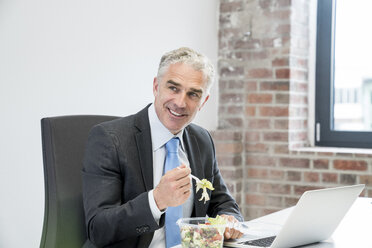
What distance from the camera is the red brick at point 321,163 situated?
333 centimetres

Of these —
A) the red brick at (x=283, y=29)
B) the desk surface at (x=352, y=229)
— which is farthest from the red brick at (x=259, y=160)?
the desk surface at (x=352, y=229)

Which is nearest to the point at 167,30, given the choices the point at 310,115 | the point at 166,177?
the point at 310,115

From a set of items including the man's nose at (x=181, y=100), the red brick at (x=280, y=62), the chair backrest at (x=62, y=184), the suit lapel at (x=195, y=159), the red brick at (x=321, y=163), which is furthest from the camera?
the red brick at (x=280, y=62)

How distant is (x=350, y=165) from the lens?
326 cm

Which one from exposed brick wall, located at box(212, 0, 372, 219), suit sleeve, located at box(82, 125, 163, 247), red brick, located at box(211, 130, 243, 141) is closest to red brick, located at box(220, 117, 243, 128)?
exposed brick wall, located at box(212, 0, 372, 219)

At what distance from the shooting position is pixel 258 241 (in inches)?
60.9

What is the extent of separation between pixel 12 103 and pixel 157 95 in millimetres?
616

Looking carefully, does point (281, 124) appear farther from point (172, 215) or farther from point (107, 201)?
point (107, 201)

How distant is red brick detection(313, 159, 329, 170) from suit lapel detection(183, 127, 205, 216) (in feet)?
4.95

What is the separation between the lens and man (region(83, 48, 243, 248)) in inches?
61.7

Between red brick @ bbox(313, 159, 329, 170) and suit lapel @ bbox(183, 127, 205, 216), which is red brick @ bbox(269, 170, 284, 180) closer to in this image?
red brick @ bbox(313, 159, 329, 170)

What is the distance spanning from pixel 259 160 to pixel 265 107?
0.34m

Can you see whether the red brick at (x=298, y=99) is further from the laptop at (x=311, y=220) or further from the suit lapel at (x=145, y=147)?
the laptop at (x=311, y=220)

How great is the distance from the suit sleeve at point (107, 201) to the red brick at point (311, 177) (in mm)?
1860
